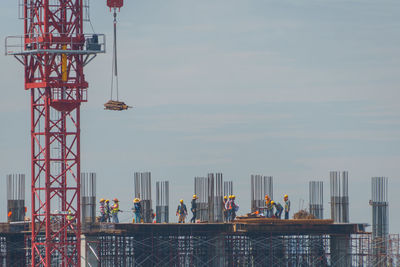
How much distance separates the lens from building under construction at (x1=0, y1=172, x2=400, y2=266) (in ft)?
284

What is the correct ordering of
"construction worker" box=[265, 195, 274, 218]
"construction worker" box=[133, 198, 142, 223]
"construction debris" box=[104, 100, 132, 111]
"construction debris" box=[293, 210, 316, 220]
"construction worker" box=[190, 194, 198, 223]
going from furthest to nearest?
"construction debris" box=[293, 210, 316, 220] < "construction worker" box=[265, 195, 274, 218] < "construction worker" box=[190, 194, 198, 223] < "construction worker" box=[133, 198, 142, 223] < "construction debris" box=[104, 100, 132, 111]

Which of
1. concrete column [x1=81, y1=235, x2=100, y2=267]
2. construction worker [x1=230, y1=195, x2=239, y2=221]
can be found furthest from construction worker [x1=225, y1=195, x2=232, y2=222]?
concrete column [x1=81, y1=235, x2=100, y2=267]

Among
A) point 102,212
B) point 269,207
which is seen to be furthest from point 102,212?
point 269,207

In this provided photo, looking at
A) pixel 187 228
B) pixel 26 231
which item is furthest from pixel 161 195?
pixel 26 231

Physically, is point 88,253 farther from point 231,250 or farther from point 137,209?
point 231,250

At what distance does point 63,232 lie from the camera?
276 feet

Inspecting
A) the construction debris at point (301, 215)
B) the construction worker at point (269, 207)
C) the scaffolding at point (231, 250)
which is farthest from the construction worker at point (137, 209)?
the construction debris at point (301, 215)

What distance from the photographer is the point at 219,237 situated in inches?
3492

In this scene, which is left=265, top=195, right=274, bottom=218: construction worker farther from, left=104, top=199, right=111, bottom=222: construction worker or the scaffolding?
left=104, top=199, right=111, bottom=222: construction worker

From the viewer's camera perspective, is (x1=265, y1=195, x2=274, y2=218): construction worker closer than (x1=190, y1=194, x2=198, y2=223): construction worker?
No

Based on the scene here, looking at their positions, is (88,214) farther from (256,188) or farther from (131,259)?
(256,188)

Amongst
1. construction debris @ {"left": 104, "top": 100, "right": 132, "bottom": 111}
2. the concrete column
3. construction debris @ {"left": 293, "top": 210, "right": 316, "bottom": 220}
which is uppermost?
construction debris @ {"left": 104, "top": 100, "right": 132, "bottom": 111}

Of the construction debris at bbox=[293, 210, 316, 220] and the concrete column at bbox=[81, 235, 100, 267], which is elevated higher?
the construction debris at bbox=[293, 210, 316, 220]

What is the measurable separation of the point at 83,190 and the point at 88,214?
179 cm
